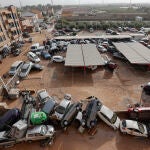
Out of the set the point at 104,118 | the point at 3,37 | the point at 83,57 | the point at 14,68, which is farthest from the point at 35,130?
the point at 3,37

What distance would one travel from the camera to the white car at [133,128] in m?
13.8

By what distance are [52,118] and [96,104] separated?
4809 mm

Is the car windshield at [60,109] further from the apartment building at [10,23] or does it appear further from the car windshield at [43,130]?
the apartment building at [10,23]

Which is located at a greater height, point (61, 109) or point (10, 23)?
point (10, 23)

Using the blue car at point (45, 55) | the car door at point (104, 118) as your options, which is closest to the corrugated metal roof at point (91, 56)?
the blue car at point (45, 55)

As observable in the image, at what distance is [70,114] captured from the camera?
1527cm

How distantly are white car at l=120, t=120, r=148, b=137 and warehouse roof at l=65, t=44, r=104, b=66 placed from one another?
10982 mm

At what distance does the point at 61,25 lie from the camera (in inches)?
2589

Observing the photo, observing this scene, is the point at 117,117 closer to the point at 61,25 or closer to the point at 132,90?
the point at 132,90

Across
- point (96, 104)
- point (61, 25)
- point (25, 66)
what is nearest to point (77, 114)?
point (96, 104)

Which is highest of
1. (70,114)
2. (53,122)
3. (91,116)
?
(70,114)

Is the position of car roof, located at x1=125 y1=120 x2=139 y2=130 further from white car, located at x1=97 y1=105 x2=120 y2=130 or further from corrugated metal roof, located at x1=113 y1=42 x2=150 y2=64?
corrugated metal roof, located at x1=113 y1=42 x2=150 y2=64

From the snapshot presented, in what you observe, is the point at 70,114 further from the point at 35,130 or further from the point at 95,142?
the point at 35,130

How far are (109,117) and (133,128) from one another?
7.70ft
